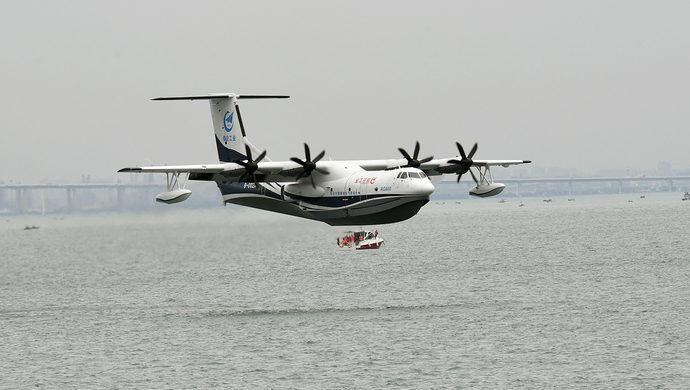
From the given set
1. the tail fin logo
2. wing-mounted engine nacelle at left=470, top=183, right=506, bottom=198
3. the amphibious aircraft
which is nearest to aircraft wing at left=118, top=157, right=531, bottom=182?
the amphibious aircraft

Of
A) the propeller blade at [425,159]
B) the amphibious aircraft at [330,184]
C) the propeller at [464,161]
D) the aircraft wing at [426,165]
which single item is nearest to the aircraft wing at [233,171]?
the amphibious aircraft at [330,184]

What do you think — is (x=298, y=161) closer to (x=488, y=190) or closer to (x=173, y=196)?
(x=173, y=196)

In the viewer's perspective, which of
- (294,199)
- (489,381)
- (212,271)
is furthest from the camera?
(212,271)

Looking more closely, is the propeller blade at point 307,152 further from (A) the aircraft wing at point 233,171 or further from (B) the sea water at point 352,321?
(B) the sea water at point 352,321

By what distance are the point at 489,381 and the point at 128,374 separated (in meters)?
20.5

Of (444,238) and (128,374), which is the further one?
(444,238)

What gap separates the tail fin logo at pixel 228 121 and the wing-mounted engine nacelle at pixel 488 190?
20.0m

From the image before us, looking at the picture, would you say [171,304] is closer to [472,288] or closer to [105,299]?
[105,299]

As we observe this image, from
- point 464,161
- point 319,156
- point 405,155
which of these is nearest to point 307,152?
point 319,156

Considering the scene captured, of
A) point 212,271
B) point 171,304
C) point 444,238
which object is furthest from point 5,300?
point 444,238

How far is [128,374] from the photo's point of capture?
44.6 metres

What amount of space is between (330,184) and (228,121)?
13.7 meters

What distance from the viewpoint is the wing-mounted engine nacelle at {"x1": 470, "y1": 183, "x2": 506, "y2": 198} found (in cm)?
5425

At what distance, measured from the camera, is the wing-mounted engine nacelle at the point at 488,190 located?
5425cm
